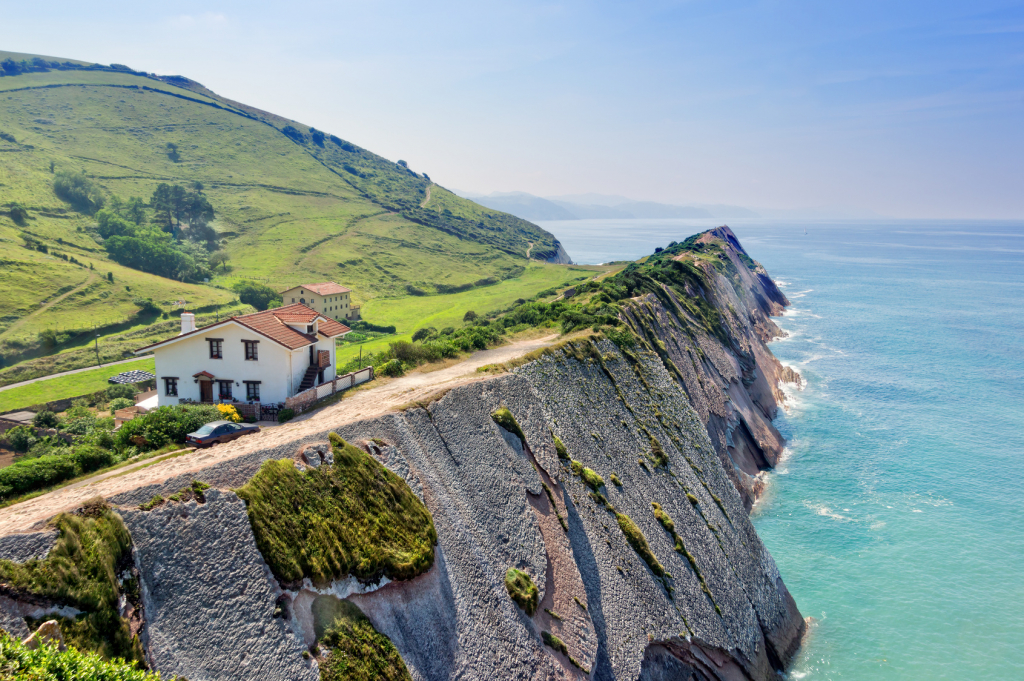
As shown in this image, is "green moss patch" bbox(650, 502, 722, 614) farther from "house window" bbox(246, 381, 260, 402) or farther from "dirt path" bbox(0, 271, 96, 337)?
"dirt path" bbox(0, 271, 96, 337)

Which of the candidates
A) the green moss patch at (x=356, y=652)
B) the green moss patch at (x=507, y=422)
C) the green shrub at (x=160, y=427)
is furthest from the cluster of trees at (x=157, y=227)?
the green moss patch at (x=356, y=652)

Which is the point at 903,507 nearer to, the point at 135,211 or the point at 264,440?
the point at 264,440

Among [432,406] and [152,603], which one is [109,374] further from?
[152,603]

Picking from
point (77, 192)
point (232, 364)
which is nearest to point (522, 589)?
point (232, 364)

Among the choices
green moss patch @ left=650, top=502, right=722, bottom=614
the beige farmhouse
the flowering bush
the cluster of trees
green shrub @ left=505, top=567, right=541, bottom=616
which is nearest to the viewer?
green shrub @ left=505, top=567, right=541, bottom=616

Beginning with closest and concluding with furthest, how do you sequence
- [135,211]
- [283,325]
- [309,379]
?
[309,379] < [283,325] < [135,211]

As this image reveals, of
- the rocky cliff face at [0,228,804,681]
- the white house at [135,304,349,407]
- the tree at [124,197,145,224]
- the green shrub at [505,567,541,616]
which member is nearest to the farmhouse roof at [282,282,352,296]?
the white house at [135,304,349,407]
